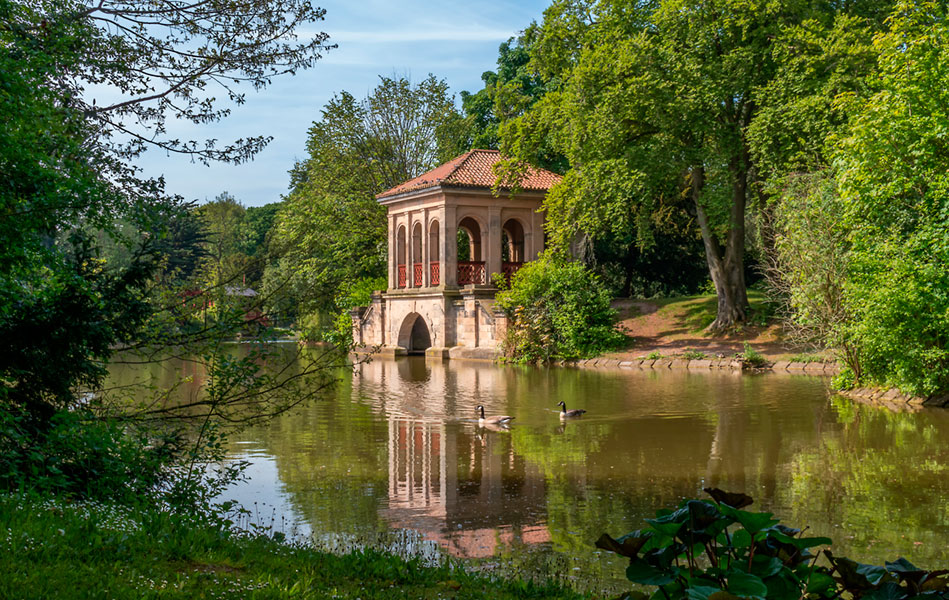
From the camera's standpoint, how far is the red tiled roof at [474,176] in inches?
1352

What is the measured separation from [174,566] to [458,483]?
581cm

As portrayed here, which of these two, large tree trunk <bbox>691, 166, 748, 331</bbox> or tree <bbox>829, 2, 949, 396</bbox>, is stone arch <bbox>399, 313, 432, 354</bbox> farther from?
tree <bbox>829, 2, 949, 396</bbox>

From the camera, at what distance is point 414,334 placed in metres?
39.2

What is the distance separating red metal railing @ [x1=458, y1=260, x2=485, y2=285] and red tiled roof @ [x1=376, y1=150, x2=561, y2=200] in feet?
10.1

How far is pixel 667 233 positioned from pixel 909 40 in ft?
65.1

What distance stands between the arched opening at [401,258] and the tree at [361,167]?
3.23m

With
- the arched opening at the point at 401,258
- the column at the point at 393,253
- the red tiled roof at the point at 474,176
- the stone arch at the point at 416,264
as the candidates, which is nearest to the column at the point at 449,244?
the red tiled roof at the point at 474,176

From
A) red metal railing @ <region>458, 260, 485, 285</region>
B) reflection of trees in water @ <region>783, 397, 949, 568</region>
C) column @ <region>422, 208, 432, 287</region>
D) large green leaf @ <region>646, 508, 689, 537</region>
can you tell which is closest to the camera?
large green leaf @ <region>646, 508, 689, 537</region>

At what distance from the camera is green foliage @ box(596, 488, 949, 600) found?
109 inches

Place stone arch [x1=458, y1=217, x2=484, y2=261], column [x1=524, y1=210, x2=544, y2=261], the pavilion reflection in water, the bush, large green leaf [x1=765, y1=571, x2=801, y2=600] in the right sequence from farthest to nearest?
stone arch [x1=458, y1=217, x2=484, y2=261] < column [x1=524, y1=210, x2=544, y2=261] < the pavilion reflection in water < the bush < large green leaf [x1=765, y1=571, x2=801, y2=600]

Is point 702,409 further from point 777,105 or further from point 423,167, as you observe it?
point 423,167

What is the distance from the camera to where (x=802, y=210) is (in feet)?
64.2

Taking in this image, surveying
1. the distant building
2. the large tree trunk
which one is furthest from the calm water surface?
the distant building

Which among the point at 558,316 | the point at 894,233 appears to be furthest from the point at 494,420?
the point at 558,316
